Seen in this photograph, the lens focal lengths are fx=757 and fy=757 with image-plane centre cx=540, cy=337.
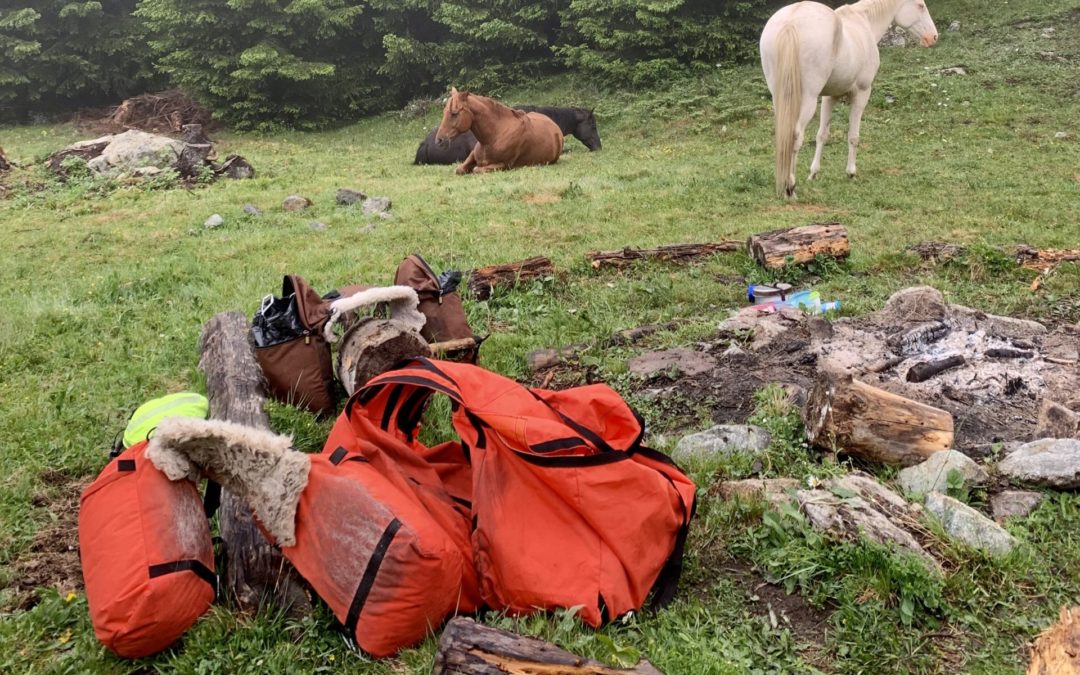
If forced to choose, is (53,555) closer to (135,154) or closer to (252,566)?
(252,566)

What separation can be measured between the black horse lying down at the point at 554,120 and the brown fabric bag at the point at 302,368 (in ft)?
32.2

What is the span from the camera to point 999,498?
294cm

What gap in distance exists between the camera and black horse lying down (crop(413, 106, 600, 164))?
44.8ft

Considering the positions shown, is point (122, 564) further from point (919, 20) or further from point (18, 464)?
point (919, 20)

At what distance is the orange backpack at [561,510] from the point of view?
2.44 metres

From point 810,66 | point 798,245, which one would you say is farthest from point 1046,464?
point 810,66

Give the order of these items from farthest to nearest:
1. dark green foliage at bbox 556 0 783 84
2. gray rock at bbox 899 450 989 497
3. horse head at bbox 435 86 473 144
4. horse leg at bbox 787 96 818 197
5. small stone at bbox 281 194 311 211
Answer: dark green foliage at bbox 556 0 783 84 < horse head at bbox 435 86 473 144 < small stone at bbox 281 194 311 211 < horse leg at bbox 787 96 818 197 < gray rock at bbox 899 450 989 497

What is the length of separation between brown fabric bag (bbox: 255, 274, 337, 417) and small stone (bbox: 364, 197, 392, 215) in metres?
5.28

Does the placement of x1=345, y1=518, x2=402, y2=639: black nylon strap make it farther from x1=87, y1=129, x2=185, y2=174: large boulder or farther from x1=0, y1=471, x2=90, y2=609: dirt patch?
x1=87, y1=129, x2=185, y2=174: large boulder

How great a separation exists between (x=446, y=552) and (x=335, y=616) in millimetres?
477

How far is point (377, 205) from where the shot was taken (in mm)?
9484

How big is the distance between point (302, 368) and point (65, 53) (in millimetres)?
20880

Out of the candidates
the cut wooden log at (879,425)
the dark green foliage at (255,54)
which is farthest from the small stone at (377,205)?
the dark green foliage at (255,54)

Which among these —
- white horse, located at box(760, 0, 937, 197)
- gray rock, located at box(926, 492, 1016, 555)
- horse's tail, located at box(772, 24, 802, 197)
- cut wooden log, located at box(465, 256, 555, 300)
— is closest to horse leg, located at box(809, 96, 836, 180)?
white horse, located at box(760, 0, 937, 197)
